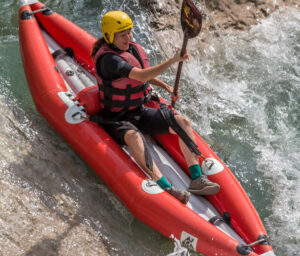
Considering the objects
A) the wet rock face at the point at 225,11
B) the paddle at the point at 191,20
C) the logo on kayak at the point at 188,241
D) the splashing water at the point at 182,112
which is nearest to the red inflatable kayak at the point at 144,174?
the logo on kayak at the point at 188,241

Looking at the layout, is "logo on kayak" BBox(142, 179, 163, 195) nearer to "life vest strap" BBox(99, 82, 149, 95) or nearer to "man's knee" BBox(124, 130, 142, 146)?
"man's knee" BBox(124, 130, 142, 146)

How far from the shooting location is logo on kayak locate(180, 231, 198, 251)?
115 inches

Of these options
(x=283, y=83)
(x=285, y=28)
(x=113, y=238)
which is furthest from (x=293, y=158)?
(x=285, y=28)

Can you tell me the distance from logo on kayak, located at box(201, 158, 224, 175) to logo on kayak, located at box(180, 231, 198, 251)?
62cm

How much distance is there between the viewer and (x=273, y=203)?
358 centimetres

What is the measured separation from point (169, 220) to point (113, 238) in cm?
50

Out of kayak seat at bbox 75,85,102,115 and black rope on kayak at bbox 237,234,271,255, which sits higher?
kayak seat at bbox 75,85,102,115

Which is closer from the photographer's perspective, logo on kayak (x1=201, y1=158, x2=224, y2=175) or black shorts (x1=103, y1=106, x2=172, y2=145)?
logo on kayak (x1=201, y1=158, x2=224, y2=175)

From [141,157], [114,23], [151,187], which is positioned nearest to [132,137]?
[141,157]

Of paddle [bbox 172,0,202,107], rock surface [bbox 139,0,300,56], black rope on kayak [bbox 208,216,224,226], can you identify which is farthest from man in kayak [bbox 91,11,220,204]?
rock surface [bbox 139,0,300,56]

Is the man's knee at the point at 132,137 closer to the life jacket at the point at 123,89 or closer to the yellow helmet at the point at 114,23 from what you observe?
the life jacket at the point at 123,89

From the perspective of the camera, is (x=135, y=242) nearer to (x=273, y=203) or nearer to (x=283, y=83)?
(x=273, y=203)

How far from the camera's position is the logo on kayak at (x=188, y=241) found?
9.57ft

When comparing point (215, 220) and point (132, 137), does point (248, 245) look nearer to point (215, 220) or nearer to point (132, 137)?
point (215, 220)
